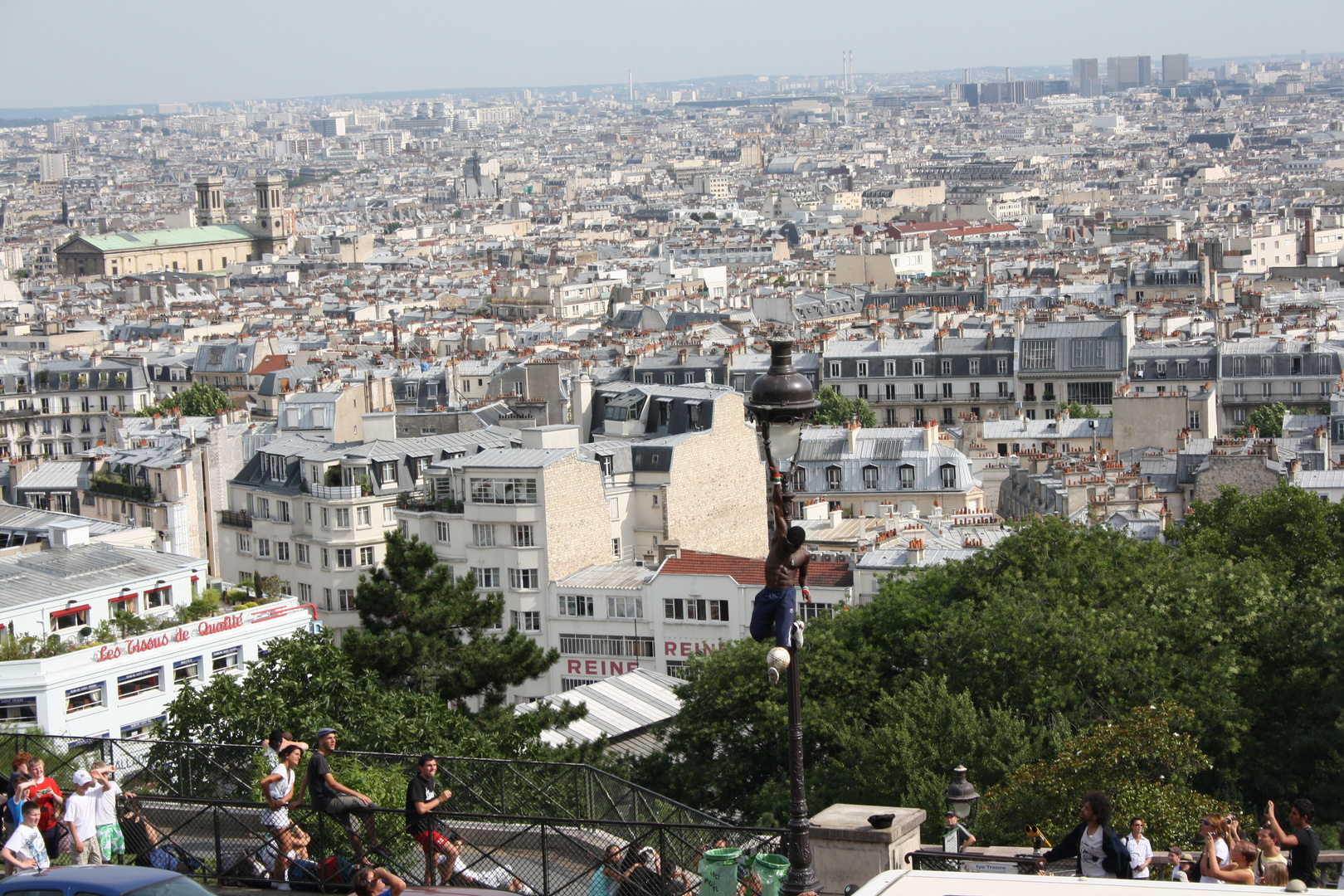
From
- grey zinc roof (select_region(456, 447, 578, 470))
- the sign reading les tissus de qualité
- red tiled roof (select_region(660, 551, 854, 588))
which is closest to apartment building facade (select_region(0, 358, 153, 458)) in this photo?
grey zinc roof (select_region(456, 447, 578, 470))

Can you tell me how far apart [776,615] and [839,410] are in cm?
5014

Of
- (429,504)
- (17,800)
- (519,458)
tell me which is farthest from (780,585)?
(429,504)

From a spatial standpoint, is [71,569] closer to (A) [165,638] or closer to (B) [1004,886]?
(A) [165,638]

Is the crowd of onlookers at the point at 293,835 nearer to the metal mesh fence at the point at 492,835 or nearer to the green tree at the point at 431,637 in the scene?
the metal mesh fence at the point at 492,835

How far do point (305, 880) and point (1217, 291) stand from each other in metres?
86.5

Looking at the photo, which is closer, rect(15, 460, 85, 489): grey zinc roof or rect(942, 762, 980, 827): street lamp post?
rect(942, 762, 980, 827): street lamp post

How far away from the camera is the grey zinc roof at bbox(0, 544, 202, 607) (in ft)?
98.6

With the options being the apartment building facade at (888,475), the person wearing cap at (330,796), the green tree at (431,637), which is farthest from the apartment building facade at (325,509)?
the person wearing cap at (330,796)

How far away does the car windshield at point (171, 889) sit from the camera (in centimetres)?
1092

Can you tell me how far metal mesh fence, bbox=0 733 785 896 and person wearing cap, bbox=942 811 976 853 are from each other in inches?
50.1

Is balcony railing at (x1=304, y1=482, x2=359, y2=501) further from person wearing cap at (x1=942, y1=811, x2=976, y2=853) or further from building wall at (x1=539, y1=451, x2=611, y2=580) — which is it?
person wearing cap at (x1=942, y1=811, x2=976, y2=853)

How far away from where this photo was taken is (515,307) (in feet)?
379

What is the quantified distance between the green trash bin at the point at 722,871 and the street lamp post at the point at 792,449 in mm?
859

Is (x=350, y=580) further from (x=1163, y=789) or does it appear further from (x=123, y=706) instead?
(x=1163, y=789)
